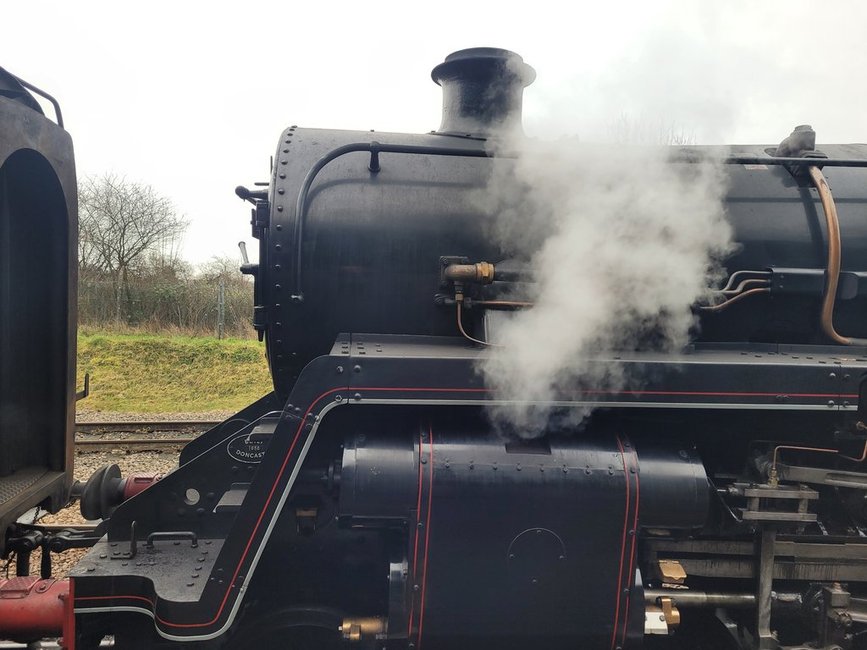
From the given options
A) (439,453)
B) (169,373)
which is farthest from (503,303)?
(169,373)

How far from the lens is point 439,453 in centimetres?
241

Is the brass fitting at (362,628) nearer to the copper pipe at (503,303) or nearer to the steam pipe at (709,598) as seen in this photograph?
the steam pipe at (709,598)

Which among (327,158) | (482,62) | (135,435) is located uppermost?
(482,62)

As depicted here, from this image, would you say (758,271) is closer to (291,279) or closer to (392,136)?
(392,136)

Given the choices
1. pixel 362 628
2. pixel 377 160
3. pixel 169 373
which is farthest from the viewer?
pixel 169 373

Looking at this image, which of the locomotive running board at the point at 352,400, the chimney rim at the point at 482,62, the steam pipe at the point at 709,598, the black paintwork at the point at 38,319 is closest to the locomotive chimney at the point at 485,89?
the chimney rim at the point at 482,62

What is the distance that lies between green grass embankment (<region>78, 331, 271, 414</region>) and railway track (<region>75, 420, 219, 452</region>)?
6.45 ft

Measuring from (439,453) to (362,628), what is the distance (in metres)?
0.87

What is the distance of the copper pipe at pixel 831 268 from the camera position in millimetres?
2740

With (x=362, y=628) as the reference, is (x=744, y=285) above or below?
above

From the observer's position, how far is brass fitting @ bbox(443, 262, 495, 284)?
2594 millimetres

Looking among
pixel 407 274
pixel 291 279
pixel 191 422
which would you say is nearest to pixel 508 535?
pixel 407 274

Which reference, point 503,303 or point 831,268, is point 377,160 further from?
point 831,268

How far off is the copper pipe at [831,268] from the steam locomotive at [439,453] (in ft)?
0.04
